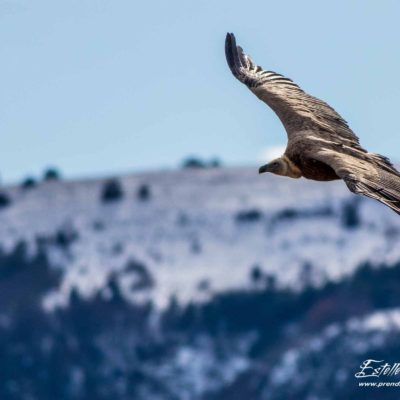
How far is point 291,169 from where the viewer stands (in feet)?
119

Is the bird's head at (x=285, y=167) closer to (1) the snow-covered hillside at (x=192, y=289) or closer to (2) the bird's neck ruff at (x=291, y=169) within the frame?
(2) the bird's neck ruff at (x=291, y=169)

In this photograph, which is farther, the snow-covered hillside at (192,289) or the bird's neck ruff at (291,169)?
the snow-covered hillside at (192,289)

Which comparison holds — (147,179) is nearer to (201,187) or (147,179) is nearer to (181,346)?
(201,187)

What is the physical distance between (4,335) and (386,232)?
86.3 ft

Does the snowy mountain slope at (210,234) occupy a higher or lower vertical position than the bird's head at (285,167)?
lower

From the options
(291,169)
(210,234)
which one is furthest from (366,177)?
(210,234)

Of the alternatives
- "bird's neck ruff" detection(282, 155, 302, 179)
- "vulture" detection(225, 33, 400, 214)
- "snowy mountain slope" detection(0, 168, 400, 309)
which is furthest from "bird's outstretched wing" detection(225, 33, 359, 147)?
"snowy mountain slope" detection(0, 168, 400, 309)

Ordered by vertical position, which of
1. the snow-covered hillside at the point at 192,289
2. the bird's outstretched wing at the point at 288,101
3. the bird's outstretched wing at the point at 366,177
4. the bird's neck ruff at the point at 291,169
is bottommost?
the snow-covered hillside at the point at 192,289

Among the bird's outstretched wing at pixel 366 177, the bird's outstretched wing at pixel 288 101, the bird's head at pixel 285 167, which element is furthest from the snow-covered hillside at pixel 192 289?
the bird's outstretched wing at pixel 366 177

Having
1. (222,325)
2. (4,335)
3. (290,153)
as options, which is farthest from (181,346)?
(290,153)

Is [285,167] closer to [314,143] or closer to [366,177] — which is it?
[314,143]

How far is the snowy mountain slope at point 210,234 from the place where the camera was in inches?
5017

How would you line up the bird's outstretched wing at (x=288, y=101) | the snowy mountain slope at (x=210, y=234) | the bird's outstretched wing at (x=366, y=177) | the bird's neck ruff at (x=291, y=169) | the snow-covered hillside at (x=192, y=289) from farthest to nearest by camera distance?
the snowy mountain slope at (x=210, y=234) → the snow-covered hillside at (x=192, y=289) → the bird's outstretched wing at (x=288, y=101) → the bird's neck ruff at (x=291, y=169) → the bird's outstretched wing at (x=366, y=177)

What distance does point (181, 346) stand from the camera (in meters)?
129
